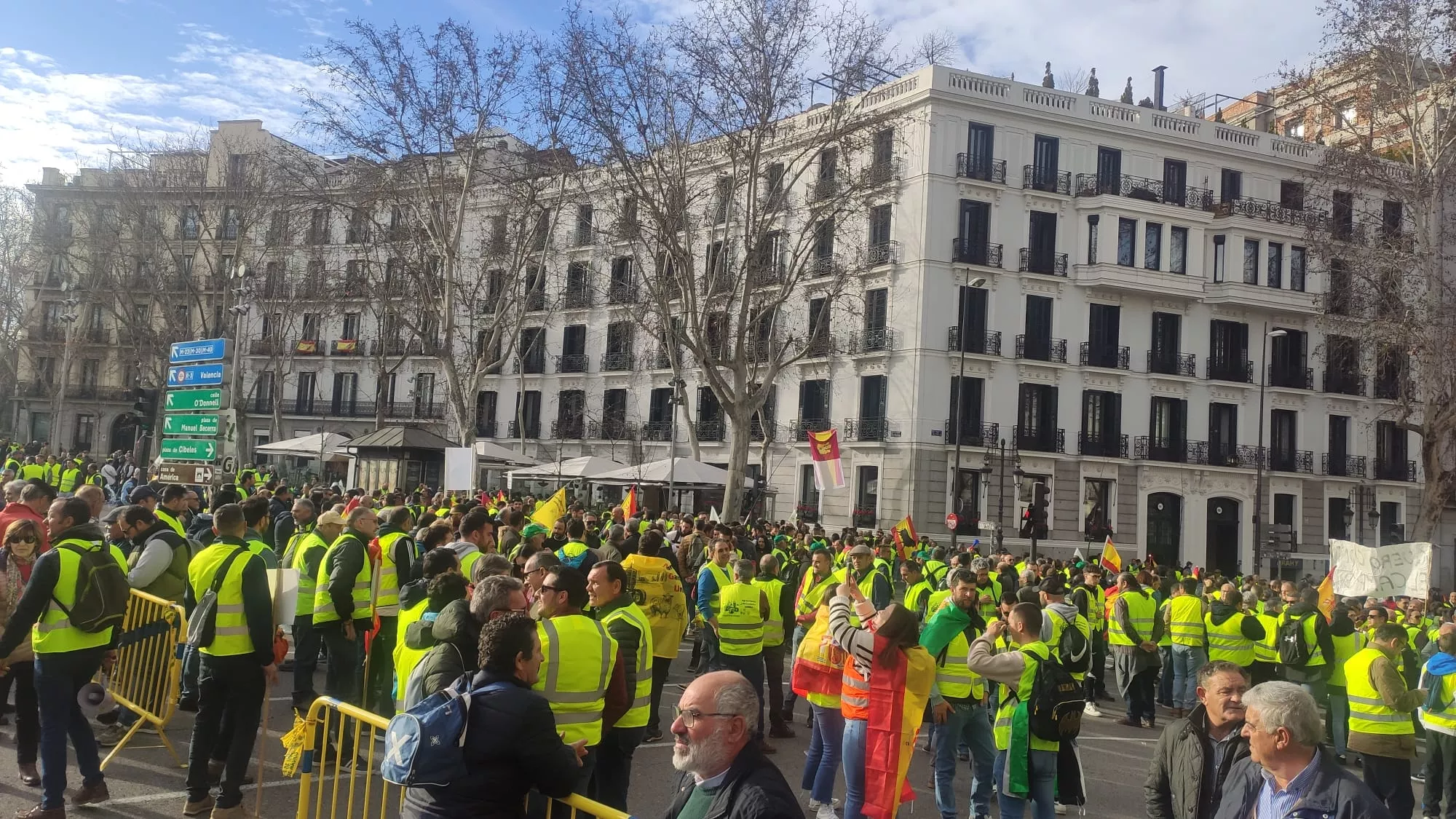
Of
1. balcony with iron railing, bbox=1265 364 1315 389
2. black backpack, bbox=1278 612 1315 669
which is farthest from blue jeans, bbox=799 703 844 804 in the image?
balcony with iron railing, bbox=1265 364 1315 389

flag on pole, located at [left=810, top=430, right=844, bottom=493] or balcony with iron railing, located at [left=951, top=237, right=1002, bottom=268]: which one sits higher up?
balcony with iron railing, located at [left=951, top=237, right=1002, bottom=268]

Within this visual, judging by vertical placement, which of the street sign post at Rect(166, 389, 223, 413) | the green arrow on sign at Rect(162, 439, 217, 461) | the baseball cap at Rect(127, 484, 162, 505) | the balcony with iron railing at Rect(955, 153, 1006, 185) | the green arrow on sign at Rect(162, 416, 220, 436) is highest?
the balcony with iron railing at Rect(955, 153, 1006, 185)

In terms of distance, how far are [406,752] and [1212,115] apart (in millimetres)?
49339

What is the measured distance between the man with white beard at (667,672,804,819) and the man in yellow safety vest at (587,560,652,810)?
223cm

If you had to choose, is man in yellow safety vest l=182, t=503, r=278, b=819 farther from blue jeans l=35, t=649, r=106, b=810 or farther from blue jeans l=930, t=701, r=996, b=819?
blue jeans l=930, t=701, r=996, b=819

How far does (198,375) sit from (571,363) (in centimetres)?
2895

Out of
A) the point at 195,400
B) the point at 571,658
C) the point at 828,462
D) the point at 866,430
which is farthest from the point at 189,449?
the point at 866,430

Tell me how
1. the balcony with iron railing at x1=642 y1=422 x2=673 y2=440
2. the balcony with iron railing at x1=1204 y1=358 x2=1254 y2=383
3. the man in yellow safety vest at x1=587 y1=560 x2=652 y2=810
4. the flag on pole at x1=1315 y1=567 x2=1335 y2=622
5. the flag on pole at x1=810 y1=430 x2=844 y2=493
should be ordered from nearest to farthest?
the man in yellow safety vest at x1=587 y1=560 x2=652 y2=810
the flag on pole at x1=1315 y1=567 x2=1335 y2=622
the flag on pole at x1=810 y1=430 x2=844 y2=493
the balcony with iron railing at x1=1204 y1=358 x2=1254 y2=383
the balcony with iron railing at x1=642 y1=422 x2=673 y2=440

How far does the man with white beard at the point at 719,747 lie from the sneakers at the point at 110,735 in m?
6.33

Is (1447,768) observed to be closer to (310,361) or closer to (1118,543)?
(1118,543)

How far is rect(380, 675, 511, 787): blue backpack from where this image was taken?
11.0 feet

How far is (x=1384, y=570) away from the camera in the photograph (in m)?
13.7

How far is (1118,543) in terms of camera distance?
36.0 metres

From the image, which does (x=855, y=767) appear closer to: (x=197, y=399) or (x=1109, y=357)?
(x=197, y=399)
